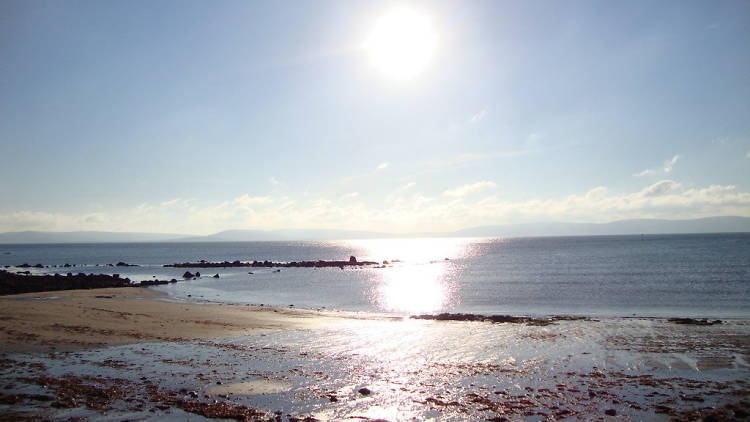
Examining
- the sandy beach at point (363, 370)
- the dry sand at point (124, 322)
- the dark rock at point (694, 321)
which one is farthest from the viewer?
the dark rock at point (694, 321)

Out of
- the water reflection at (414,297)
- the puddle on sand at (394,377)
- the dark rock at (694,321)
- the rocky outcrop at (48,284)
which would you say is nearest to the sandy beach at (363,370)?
the puddle on sand at (394,377)

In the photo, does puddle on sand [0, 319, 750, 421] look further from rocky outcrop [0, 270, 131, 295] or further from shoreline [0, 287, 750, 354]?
rocky outcrop [0, 270, 131, 295]

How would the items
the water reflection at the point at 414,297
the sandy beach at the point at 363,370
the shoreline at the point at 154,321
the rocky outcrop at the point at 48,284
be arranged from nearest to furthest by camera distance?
the sandy beach at the point at 363,370
the shoreline at the point at 154,321
the water reflection at the point at 414,297
the rocky outcrop at the point at 48,284

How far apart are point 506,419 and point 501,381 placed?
3897 mm

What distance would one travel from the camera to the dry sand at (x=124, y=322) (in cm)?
1964

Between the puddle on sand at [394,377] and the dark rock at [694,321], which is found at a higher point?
the puddle on sand at [394,377]

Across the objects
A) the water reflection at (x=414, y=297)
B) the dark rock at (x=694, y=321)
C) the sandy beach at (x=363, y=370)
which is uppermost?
the sandy beach at (x=363, y=370)

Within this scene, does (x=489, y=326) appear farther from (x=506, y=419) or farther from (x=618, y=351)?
(x=506, y=419)

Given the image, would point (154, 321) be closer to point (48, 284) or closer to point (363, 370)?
point (363, 370)

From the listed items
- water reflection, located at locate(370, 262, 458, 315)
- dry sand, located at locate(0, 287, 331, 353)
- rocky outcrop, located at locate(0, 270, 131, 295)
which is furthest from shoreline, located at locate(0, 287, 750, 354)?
rocky outcrop, located at locate(0, 270, 131, 295)

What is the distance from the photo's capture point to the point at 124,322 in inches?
1017

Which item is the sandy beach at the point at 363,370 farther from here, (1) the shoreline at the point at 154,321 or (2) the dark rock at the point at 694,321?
(2) the dark rock at the point at 694,321

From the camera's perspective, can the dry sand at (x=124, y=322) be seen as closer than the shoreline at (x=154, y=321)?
Yes

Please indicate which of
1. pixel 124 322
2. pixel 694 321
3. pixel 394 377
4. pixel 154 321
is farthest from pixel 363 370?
pixel 694 321
